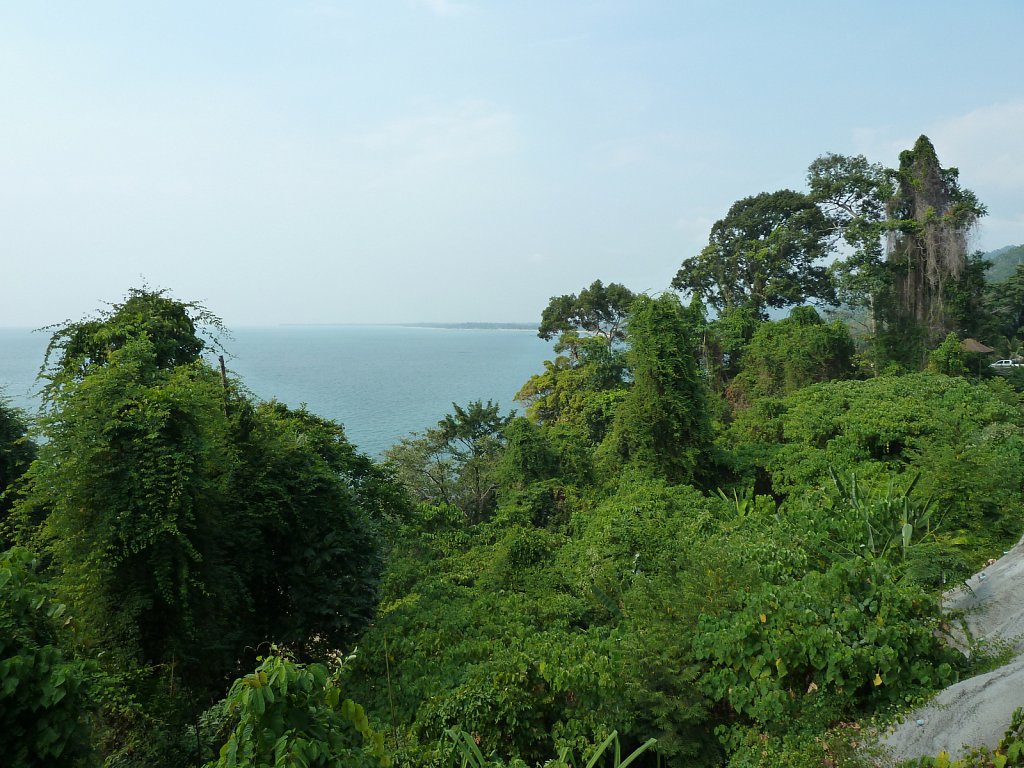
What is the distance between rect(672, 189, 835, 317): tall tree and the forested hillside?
15596mm

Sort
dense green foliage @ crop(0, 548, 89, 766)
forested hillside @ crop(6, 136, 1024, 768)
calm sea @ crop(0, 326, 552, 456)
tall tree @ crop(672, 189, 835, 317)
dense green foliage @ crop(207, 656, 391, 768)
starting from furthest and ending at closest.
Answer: calm sea @ crop(0, 326, 552, 456) → tall tree @ crop(672, 189, 835, 317) → forested hillside @ crop(6, 136, 1024, 768) → dense green foliage @ crop(0, 548, 89, 766) → dense green foliage @ crop(207, 656, 391, 768)

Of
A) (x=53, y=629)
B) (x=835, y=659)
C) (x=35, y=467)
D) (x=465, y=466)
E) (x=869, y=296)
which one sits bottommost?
(x=465, y=466)

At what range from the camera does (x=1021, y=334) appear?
119 feet

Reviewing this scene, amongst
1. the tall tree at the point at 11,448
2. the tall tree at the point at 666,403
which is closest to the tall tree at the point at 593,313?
the tall tree at the point at 666,403

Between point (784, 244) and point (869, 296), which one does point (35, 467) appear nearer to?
point (869, 296)

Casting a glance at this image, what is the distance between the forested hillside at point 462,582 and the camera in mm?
3734

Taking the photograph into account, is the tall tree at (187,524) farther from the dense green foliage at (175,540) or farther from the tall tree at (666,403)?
the tall tree at (666,403)

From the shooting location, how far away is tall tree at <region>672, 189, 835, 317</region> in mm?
27281

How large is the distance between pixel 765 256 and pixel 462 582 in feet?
79.5

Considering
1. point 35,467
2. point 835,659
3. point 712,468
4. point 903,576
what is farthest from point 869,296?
point 35,467

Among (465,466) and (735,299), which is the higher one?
(735,299)

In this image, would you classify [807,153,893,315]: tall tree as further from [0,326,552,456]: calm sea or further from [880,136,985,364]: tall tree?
[0,326,552,456]: calm sea

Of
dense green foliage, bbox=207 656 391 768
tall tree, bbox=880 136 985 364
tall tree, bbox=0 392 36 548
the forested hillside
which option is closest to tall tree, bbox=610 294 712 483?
the forested hillside

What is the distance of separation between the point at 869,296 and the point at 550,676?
23.6 meters
